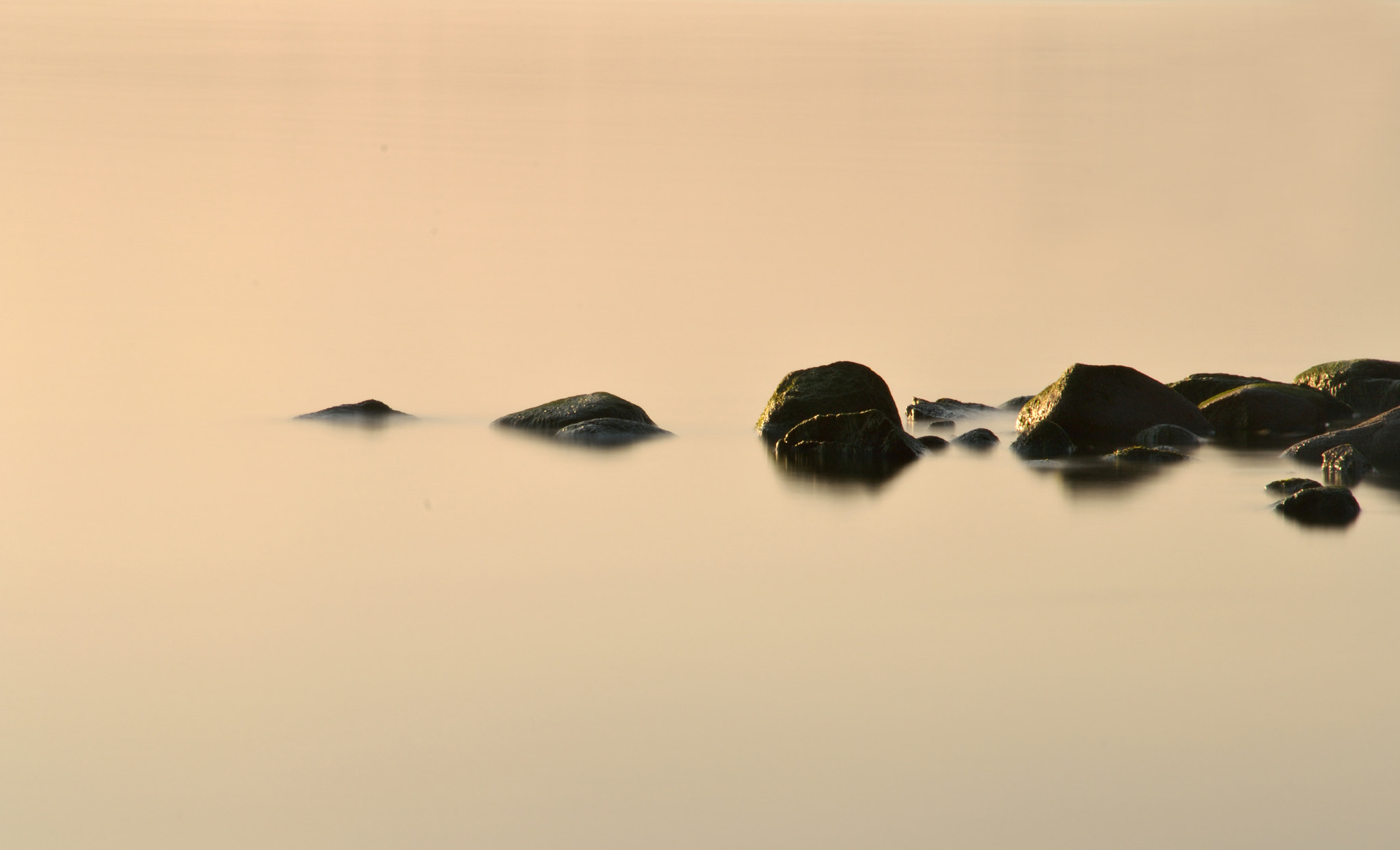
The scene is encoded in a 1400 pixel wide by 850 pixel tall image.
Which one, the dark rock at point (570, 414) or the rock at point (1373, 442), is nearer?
the rock at point (1373, 442)

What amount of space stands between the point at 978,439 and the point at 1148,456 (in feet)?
5.62

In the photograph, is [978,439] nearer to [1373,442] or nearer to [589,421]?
[1373,442]

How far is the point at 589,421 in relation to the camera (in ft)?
63.7

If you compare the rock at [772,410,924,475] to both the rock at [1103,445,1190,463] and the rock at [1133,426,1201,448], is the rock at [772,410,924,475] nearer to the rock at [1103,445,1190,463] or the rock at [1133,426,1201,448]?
the rock at [1103,445,1190,463]

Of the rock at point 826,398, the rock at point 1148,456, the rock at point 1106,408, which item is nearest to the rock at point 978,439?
the rock at point 1106,408

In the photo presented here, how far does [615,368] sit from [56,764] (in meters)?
14.0

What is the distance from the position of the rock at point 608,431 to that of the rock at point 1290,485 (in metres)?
6.03

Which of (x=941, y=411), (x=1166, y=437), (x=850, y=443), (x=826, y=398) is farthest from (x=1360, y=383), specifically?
(x=850, y=443)

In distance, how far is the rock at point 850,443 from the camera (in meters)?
18.2

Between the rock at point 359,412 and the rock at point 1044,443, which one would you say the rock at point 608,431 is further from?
the rock at point 1044,443

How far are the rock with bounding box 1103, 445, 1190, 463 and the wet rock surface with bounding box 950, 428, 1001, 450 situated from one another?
1.24 m

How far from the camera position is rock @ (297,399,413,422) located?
19828 mm

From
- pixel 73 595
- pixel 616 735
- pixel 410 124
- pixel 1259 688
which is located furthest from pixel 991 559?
pixel 410 124

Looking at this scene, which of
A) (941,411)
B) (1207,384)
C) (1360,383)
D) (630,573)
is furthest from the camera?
(1360,383)
